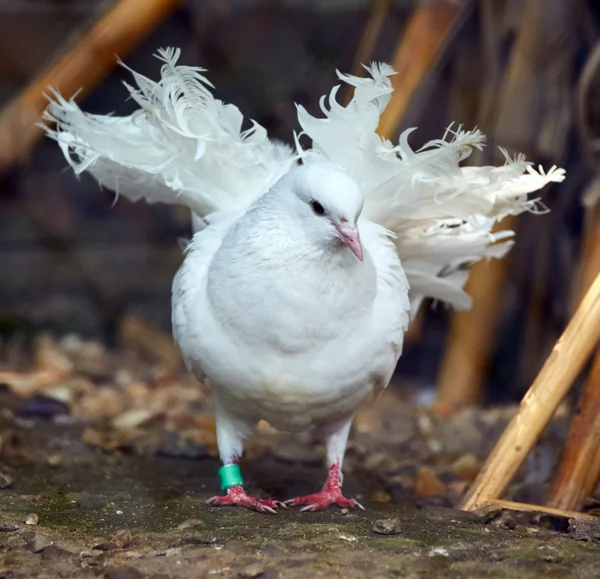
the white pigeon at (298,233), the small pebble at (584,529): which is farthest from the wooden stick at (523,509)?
the white pigeon at (298,233)

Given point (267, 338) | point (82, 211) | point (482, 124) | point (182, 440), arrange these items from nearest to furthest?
point (267, 338)
point (182, 440)
point (482, 124)
point (82, 211)

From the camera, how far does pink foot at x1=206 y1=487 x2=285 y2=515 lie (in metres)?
3.25

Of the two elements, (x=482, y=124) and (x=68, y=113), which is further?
(x=482, y=124)

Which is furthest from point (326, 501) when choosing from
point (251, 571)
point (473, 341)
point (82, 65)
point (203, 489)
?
point (82, 65)

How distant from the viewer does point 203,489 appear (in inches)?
141

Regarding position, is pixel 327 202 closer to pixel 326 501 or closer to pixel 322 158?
pixel 322 158

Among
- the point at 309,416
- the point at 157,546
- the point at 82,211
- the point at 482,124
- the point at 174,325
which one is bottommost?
the point at 157,546

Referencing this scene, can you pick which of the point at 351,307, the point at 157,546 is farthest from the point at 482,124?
the point at 157,546

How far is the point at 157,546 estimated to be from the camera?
2.69 metres

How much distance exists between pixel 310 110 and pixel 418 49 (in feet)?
4.49

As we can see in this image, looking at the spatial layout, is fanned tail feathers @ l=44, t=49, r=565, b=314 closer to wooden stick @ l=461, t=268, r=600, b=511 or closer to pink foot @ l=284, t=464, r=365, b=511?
wooden stick @ l=461, t=268, r=600, b=511

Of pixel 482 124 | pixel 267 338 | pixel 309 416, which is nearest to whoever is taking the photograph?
pixel 267 338

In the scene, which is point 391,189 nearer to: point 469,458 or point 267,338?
point 267,338

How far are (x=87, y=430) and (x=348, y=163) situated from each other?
1782 mm
